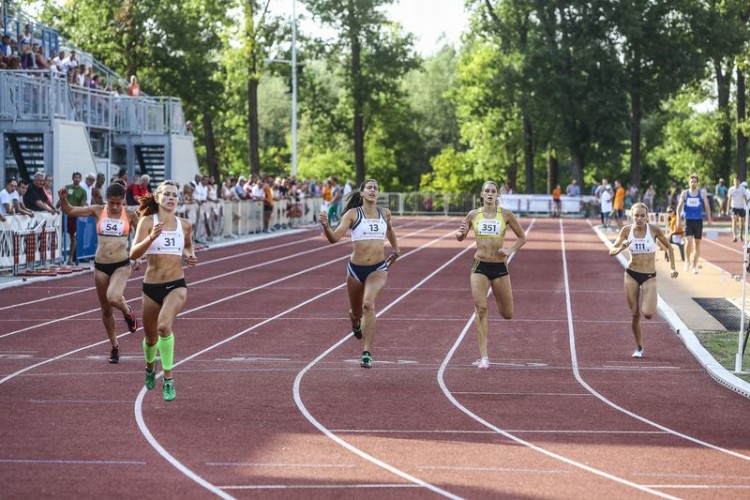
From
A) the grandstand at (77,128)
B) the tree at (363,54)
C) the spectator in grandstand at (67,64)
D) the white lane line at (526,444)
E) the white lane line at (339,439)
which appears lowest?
the white lane line at (526,444)

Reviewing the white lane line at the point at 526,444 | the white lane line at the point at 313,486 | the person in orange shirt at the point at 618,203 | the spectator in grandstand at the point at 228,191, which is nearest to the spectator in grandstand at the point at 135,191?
the spectator in grandstand at the point at 228,191

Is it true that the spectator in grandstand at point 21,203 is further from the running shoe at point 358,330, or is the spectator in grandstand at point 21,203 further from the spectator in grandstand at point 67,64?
the running shoe at point 358,330

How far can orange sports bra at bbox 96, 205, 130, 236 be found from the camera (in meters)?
14.4

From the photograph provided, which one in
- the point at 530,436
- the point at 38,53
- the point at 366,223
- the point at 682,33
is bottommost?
the point at 530,436

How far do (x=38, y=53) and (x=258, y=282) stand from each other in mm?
11088

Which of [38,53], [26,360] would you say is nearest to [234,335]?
[26,360]

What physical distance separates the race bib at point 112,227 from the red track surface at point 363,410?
146 cm

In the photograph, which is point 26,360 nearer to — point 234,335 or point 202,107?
point 234,335

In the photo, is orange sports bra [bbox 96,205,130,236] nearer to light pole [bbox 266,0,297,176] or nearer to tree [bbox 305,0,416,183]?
light pole [bbox 266,0,297,176]

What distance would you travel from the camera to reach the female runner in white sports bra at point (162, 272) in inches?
463

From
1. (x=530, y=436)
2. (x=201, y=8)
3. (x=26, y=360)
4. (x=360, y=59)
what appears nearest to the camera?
(x=530, y=436)

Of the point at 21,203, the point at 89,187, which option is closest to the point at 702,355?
the point at 21,203

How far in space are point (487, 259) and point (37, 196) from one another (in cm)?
1415

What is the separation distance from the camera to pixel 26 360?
14.5 metres
